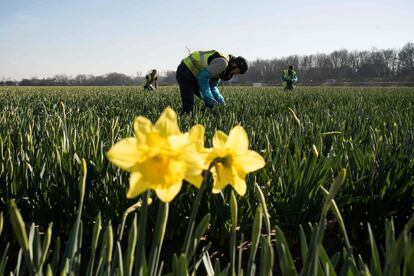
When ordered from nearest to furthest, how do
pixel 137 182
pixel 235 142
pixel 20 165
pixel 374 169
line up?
pixel 137 182 < pixel 235 142 < pixel 20 165 < pixel 374 169

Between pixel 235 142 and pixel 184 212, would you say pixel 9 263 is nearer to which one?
pixel 184 212

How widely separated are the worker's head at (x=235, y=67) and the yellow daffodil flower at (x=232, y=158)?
459 cm

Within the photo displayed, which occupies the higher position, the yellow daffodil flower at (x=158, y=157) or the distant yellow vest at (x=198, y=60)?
the distant yellow vest at (x=198, y=60)

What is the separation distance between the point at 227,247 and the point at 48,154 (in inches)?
37.2

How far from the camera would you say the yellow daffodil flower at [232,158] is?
0.60 metres

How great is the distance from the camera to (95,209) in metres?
1.73

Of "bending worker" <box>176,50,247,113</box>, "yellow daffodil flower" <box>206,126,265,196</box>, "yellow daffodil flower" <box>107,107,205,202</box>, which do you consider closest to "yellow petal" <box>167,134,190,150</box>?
"yellow daffodil flower" <box>107,107,205,202</box>

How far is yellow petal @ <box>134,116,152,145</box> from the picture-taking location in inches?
19.4

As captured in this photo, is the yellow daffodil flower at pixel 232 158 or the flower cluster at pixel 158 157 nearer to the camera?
the flower cluster at pixel 158 157

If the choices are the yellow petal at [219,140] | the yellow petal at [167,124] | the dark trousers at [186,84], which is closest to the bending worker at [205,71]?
the dark trousers at [186,84]

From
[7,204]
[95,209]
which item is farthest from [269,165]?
[7,204]

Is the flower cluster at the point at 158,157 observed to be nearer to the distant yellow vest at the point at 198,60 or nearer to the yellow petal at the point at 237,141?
the yellow petal at the point at 237,141

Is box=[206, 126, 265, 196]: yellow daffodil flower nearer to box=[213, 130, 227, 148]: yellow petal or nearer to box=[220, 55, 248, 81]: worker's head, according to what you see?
box=[213, 130, 227, 148]: yellow petal

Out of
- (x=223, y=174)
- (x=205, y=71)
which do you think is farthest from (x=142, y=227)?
(x=205, y=71)
